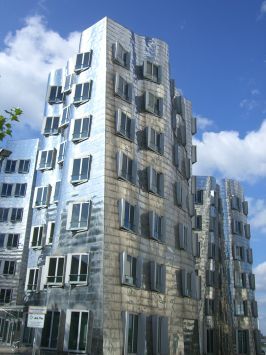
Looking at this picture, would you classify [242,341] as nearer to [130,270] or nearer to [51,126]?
[130,270]

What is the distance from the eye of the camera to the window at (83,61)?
35.0 meters

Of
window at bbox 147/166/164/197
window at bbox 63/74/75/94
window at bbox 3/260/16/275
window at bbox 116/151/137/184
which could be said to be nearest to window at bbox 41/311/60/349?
window at bbox 116/151/137/184

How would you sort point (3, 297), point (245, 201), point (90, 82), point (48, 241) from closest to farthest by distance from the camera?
point (90, 82) < point (48, 241) < point (3, 297) < point (245, 201)

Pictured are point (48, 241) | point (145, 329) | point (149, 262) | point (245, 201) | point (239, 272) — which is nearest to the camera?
point (145, 329)

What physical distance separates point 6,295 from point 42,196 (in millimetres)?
13634

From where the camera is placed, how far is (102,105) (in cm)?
3200

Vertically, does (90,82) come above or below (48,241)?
above

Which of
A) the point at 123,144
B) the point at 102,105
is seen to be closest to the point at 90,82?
the point at 102,105

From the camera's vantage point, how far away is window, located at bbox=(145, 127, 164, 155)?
34156mm

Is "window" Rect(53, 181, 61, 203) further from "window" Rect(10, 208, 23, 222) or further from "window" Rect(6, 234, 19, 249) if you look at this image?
"window" Rect(6, 234, 19, 249)

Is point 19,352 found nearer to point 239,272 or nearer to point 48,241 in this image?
point 48,241

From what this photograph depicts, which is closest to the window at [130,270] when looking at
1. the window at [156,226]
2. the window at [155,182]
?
the window at [156,226]

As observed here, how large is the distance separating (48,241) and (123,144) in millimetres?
11229

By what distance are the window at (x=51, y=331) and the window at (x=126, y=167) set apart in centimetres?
1057
